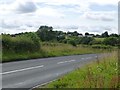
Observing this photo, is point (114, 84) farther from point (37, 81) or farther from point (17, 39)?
point (17, 39)

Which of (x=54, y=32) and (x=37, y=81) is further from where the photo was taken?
(x=54, y=32)

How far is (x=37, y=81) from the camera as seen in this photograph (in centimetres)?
1470

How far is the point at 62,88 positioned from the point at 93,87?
1444 mm

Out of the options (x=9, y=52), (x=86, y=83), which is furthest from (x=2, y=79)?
(x=9, y=52)

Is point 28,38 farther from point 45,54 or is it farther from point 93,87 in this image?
point 93,87

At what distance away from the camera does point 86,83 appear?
1091 centimetres

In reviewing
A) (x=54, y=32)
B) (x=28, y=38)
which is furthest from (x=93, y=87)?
(x=54, y=32)

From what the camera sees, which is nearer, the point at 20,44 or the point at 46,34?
the point at 20,44

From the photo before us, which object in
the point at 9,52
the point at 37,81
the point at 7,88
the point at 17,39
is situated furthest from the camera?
the point at 17,39

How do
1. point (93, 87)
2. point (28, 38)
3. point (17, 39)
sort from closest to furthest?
1. point (93, 87)
2. point (17, 39)
3. point (28, 38)

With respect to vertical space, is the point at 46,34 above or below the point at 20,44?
above

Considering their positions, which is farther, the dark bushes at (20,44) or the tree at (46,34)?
the tree at (46,34)

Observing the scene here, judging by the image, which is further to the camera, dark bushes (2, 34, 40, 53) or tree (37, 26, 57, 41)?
tree (37, 26, 57, 41)

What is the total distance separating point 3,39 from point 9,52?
81.2 inches
